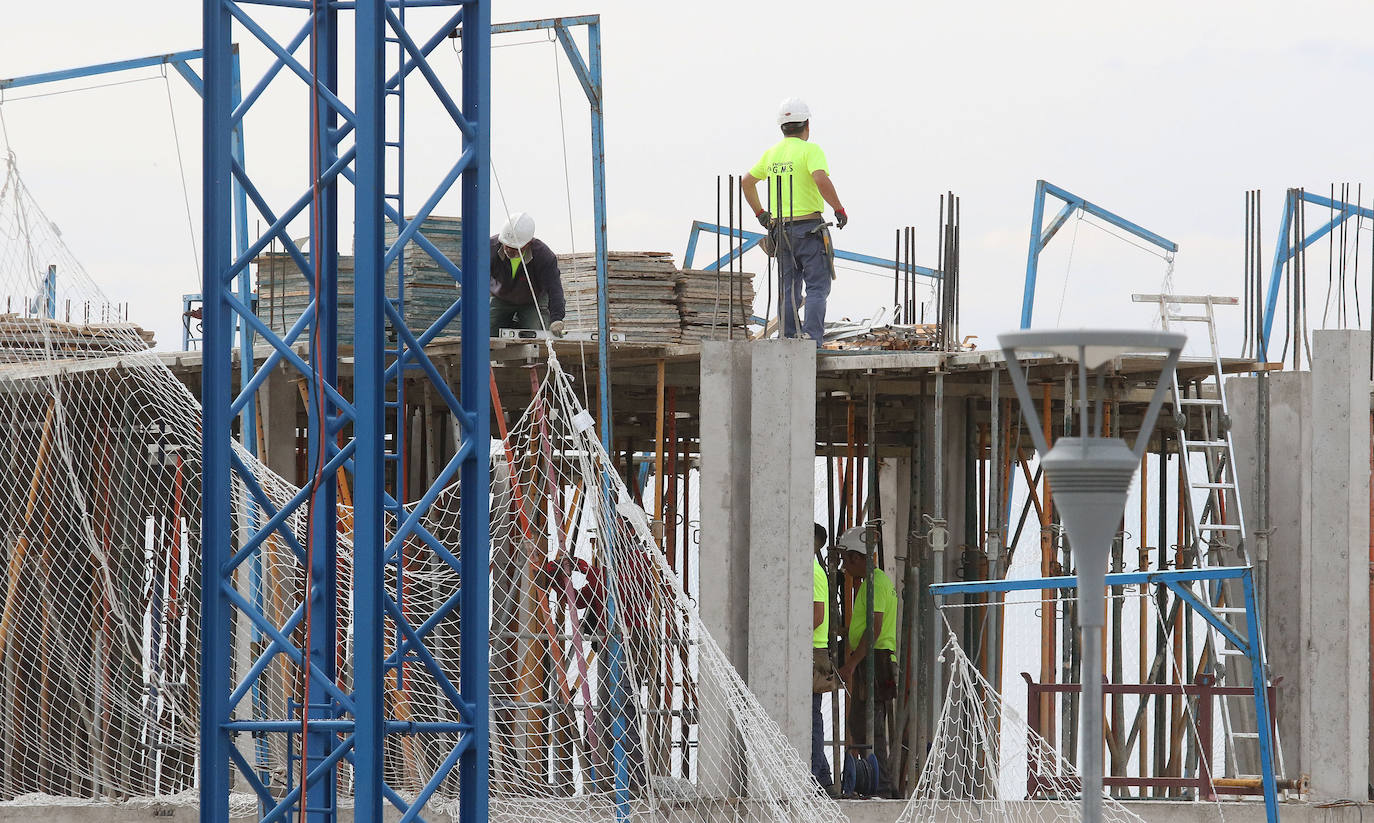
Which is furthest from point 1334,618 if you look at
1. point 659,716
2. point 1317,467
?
point 659,716

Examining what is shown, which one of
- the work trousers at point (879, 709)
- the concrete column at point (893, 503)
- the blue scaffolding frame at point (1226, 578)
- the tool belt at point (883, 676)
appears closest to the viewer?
the blue scaffolding frame at point (1226, 578)

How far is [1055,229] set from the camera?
18.3 metres

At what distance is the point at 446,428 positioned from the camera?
18.4 m

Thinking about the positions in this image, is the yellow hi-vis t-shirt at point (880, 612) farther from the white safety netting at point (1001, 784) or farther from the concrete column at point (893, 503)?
the concrete column at point (893, 503)

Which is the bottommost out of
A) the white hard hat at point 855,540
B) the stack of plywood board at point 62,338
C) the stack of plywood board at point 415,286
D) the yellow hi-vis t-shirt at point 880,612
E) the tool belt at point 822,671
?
the tool belt at point 822,671

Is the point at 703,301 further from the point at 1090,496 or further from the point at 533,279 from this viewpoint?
the point at 1090,496

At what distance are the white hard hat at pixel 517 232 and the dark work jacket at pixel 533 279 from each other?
0.24 feet

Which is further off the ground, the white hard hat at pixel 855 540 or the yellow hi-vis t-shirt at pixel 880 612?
the white hard hat at pixel 855 540

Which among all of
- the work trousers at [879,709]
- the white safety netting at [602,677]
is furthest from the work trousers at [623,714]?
the work trousers at [879,709]

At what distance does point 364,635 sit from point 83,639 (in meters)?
10.8

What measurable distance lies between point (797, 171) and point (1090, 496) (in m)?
10.0

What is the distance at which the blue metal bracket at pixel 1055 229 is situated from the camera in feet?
59.2

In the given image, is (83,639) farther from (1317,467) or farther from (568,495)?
(1317,467)

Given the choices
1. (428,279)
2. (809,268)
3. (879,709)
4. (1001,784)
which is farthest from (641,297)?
(1001,784)
